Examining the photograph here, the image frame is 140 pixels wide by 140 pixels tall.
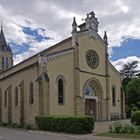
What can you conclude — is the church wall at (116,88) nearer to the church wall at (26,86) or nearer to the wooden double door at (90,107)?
the wooden double door at (90,107)

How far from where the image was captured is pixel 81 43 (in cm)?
4147

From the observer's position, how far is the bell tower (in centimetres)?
7025

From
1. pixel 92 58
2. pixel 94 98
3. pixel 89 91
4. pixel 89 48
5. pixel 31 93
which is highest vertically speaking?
pixel 89 48

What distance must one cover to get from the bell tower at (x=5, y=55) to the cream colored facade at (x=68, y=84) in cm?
2154

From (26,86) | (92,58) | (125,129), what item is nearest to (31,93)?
(26,86)

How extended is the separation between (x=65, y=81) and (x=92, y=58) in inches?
262

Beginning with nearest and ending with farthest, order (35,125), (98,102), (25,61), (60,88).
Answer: (35,125) < (60,88) < (98,102) < (25,61)

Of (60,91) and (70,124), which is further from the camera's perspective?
(60,91)

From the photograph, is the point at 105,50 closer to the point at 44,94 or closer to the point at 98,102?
the point at 98,102

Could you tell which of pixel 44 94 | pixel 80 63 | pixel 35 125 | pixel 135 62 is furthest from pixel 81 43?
pixel 135 62

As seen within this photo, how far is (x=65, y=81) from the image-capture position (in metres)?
38.4

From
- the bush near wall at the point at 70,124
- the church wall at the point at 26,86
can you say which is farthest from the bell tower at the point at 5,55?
the bush near wall at the point at 70,124

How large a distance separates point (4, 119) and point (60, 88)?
431 inches

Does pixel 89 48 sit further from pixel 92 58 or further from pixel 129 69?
pixel 129 69
